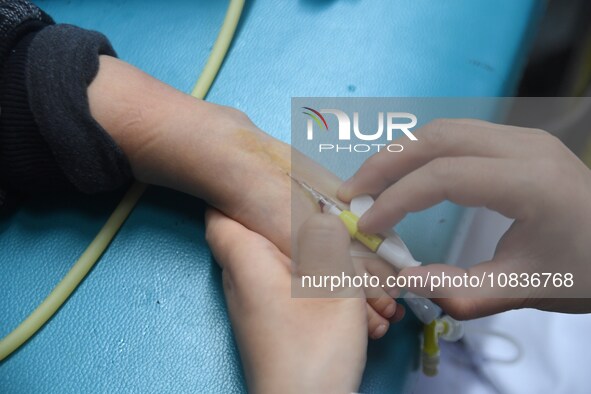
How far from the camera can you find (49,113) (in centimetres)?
61

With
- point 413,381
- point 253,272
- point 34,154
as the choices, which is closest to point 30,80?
point 34,154

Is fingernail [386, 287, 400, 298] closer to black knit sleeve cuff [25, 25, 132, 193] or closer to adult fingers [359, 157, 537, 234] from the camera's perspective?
adult fingers [359, 157, 537, 234]

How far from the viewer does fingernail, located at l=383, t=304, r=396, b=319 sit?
581 mm

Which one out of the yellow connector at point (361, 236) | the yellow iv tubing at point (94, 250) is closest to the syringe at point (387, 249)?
the yellow connector at point (361, 236)

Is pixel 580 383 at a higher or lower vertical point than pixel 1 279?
higher

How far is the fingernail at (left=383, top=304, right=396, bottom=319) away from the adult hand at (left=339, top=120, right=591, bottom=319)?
0.04 meters

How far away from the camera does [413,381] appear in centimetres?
63

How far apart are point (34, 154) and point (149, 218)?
0.52ft

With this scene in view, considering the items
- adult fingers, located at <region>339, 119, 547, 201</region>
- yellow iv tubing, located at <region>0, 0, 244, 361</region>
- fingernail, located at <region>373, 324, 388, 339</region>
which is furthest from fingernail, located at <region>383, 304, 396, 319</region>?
yellow iv tubing, located at <region>0, 0, 244, 361</region>

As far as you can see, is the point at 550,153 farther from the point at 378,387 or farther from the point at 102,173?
the point at 102,173

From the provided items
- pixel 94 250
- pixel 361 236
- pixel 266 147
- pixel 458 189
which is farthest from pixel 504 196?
pixel 94 250

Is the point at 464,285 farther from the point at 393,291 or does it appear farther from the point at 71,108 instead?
the point at 71,108

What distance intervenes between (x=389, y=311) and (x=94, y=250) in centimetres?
37

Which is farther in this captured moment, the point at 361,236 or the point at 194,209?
the point at 194,209
